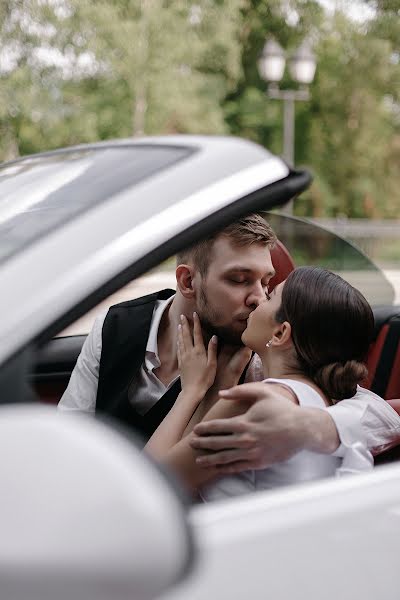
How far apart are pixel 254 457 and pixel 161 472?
54 cm

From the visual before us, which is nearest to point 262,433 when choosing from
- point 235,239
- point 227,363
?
point 227,363

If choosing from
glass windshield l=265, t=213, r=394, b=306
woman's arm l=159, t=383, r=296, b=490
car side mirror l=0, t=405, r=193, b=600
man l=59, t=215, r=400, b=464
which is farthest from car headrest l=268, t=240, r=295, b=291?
car side mirror l=0, t=405, r=193, b=600

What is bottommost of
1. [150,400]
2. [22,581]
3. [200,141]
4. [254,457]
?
[150,400]

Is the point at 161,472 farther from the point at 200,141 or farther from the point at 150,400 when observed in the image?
the point at 150,400

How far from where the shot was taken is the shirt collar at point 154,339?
227 centimetres

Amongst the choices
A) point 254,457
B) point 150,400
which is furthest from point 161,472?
point 150,400

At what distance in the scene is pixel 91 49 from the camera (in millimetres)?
21734

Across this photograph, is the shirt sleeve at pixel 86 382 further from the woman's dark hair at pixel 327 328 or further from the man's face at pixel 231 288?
the woman's dark hair at pixel 327 328

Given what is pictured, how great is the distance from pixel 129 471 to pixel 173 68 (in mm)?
22324

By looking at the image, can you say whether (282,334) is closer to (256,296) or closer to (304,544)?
(256,296)

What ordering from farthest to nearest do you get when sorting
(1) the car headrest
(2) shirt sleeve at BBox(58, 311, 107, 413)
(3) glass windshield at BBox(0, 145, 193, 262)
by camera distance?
(1) the car headrest < (2) shirt sleeve at BBox(58, 311, 107, 413) < (3) glass windshield at BBox(0, 145, 193, 262)

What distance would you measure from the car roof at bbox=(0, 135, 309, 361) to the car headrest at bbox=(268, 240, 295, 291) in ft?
3.73

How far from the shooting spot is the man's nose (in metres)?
2.04

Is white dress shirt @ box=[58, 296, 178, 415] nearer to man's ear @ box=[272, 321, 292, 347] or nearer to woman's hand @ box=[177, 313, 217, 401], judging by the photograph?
woman's hand @ box=[177, 313, 217, 401]
